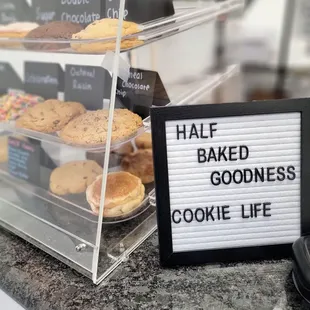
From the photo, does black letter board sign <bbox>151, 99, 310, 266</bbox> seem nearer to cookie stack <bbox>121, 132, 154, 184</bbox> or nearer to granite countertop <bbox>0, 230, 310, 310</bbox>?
granite countertop <bbox>0, 230, 310, 310</bbox>

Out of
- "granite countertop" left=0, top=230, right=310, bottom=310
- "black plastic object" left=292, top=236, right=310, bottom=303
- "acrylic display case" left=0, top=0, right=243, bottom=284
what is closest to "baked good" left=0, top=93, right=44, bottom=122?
"acrylic display case" left=0, top=0, right=243, bottom=284

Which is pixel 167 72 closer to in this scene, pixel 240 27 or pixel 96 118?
pixel 96 118

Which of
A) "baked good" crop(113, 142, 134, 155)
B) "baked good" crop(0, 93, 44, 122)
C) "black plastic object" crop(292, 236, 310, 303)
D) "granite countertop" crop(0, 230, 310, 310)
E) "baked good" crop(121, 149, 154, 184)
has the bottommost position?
"granite countertop" crop(0, 230, 310, 310)

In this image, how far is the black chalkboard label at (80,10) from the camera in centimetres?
78

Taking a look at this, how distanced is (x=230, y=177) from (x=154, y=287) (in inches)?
8.4

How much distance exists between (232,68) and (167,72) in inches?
15.0

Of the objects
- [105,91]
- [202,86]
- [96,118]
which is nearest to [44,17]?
[105,91]

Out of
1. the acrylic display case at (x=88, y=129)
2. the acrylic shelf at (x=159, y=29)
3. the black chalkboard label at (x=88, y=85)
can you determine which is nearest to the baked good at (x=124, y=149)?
the acrylic display case at (x=88, y=129)

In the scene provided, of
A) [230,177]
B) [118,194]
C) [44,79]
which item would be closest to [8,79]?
[44,79]

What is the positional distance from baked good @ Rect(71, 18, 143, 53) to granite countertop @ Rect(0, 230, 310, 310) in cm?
39

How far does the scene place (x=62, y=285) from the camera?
2.09 ft

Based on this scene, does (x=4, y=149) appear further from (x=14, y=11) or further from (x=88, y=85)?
(x=14, y=11)

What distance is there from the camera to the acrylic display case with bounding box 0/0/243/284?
0.71m

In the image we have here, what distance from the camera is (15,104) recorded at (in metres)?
1.08
